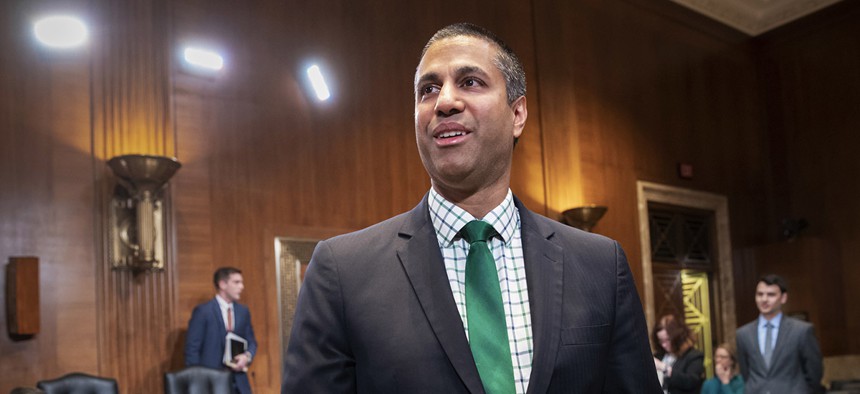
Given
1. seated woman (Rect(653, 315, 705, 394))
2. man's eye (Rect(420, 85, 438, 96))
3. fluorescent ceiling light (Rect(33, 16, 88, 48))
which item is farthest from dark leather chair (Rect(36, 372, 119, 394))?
man's eye (Rect(420, 85, 438, 96))

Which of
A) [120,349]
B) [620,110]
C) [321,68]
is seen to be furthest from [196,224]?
[620,110]

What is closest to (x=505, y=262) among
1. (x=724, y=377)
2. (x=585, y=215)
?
(x=724, y=377)

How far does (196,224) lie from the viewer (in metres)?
6.90

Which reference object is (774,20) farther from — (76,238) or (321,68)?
(76,238)

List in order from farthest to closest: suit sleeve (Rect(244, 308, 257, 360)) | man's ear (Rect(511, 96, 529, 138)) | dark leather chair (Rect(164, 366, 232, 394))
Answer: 1. suit sleeve (Rect(244, 308, 257, 360))
2. dark leather chair (Rect(164, 366, 232, 394))
3. man's ear (Rect(511, 96, 529, 138))

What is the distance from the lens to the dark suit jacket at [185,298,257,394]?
6363mm

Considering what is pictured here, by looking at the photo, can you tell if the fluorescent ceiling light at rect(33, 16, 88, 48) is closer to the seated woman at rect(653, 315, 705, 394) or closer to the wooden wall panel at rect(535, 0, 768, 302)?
the seated woman at rect(653, 315, 705, 394)

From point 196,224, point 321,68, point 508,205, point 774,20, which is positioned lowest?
point 508,205

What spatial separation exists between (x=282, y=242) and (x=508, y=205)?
20.1 feet

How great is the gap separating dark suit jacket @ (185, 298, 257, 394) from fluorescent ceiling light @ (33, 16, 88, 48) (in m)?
2.10

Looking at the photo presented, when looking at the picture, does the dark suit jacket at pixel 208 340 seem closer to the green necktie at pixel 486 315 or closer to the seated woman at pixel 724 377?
the seated woman at pixel 724 377

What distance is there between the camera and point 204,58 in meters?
7.18

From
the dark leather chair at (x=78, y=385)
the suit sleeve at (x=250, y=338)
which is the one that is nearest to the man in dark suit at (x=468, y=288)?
the dark leather chair at (x=78, y=385)

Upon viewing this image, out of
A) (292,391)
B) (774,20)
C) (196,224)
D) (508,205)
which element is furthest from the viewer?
(774,20)
